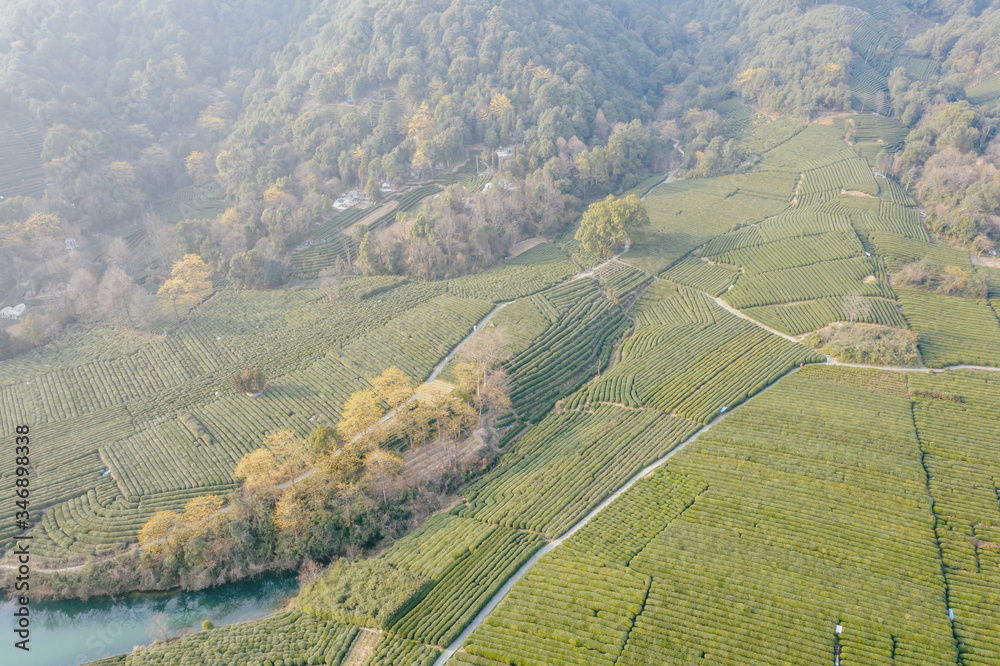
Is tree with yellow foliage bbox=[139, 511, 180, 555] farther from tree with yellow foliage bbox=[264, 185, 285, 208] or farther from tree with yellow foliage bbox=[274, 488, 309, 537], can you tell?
tree with yellow foliage bbox=[264, 185, 285, 208]

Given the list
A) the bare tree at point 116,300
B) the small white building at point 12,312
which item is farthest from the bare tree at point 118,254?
the bare tree at point 116,300

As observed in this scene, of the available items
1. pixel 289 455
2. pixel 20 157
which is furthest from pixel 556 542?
pixel 20 157

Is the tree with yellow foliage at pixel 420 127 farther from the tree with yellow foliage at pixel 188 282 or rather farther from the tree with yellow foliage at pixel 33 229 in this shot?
the tree with yellow foliage at pixel 33 229

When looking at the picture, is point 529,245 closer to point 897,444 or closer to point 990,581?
point 897,444

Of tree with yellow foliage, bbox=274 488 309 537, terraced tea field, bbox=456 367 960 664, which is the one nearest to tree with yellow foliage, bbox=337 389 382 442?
tree with yellow foliage, bbox=274 488 309 537

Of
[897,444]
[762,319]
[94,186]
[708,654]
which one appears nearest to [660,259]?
[762,319]

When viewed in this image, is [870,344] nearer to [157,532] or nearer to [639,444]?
[639,444]
